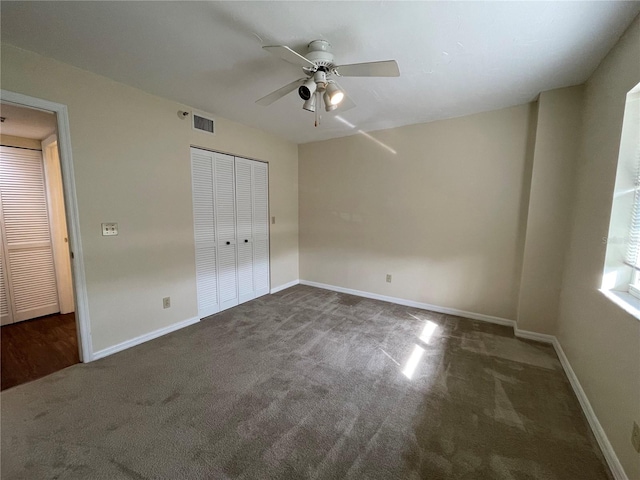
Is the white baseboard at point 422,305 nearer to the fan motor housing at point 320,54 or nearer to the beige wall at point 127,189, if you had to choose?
the beige wall at point 127,189

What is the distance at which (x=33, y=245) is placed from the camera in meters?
3.15

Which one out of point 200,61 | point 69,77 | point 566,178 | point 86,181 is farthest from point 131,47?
point 566,178

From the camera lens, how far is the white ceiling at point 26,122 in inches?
91.2

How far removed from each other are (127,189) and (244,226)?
1.49m

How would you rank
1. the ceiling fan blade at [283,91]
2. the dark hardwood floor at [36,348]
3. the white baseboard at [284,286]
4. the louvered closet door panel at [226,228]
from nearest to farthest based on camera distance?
the ceiling fan blade at [283,91], the dark hardwood floor at [36,348], the louvered closet door panel at [226,228], the white baseboard at [284,286]

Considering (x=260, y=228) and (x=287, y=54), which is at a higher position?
(x=287, y=54)

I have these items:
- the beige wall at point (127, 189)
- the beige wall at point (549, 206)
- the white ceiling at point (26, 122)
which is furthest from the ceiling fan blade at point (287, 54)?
the beige wall at point (549, 206)

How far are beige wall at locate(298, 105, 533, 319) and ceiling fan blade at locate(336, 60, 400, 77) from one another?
6.57ft

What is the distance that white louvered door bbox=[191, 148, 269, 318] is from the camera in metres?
3.15

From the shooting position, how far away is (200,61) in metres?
1.98

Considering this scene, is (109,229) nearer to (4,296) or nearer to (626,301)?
(4,296)

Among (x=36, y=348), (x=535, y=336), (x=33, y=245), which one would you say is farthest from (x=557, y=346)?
(x=33, y=245)

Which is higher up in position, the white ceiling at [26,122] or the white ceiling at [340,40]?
the white ceiling at [340,40]

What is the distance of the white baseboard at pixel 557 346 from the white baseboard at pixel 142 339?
214cm
